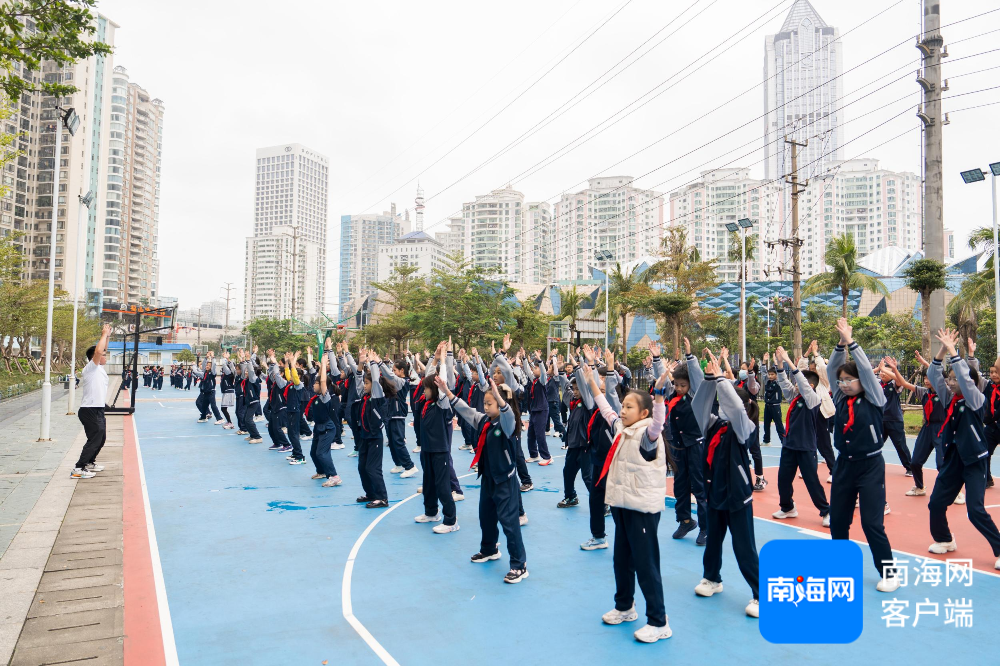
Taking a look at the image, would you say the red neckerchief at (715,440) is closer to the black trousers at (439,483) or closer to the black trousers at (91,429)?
the black trousers at (439,483)

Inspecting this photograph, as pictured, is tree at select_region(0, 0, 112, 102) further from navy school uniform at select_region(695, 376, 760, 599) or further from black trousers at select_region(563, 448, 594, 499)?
navy school uniform at select_region(695, 376, 760, 599)

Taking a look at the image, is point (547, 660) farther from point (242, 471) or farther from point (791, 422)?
point (242, 471)

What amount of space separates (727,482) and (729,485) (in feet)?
0.11

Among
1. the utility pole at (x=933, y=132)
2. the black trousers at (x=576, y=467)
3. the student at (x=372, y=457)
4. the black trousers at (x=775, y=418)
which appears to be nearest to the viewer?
the black trousers at (x=576, y=467)

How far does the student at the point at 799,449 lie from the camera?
7.31 metres

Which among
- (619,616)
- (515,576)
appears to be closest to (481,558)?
(515,576)

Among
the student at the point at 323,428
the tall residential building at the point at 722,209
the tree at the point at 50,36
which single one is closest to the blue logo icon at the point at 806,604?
the student at the point at 323,428

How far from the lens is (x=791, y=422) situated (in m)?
7.54

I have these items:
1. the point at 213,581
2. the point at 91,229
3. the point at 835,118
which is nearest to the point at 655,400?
the point at 213,581

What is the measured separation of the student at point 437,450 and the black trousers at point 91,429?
5.08 metres

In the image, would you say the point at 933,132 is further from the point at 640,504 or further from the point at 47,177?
the point at 47,177

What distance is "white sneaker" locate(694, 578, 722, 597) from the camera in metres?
5.09

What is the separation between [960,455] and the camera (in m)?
5.82

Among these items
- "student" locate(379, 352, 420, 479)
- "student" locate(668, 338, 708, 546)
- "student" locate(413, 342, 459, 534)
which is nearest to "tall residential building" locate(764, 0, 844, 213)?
"student" locate(379, 352, 420, 479)
